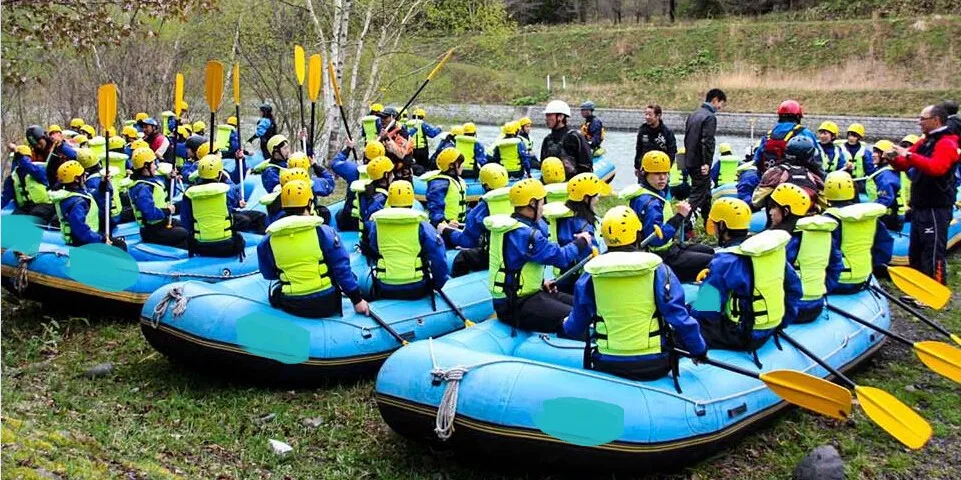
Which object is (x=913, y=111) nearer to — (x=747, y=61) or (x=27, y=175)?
(x=747, y=61)

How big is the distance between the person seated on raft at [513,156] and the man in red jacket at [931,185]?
5640 mm

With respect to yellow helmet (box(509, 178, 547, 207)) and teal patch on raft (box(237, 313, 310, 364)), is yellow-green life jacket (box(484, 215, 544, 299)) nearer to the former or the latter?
yellow helmet (box(509, 178, 547, 207))

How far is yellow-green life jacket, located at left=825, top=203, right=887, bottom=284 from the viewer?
283 inches

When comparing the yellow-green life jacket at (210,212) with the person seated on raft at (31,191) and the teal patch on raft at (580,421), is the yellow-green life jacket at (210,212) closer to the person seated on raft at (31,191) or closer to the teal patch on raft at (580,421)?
the person seated on raft at (31,191)

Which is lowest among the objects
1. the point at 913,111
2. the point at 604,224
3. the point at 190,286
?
the point at 913,111

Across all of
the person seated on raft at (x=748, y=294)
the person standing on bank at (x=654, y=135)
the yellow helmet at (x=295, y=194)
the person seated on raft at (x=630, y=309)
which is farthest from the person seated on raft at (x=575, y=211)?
the person standing on bank at (x=654, y=135)

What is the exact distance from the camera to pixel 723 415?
5496mm

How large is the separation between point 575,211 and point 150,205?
4781 mm

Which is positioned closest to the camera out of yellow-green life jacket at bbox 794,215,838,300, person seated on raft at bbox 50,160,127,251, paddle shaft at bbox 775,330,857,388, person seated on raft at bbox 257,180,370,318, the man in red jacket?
paddle shaft at bbox 775,330,857,388

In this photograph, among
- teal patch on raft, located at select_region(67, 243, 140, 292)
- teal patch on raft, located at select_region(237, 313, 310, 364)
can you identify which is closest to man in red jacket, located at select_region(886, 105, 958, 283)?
teal patch on raft, located at select_region(237, 313, 310, 364)

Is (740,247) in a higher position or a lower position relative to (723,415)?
higher

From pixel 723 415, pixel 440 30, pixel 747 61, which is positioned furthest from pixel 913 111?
pixel 723 415

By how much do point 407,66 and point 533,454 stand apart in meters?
16.4

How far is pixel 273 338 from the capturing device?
667 centimetres
